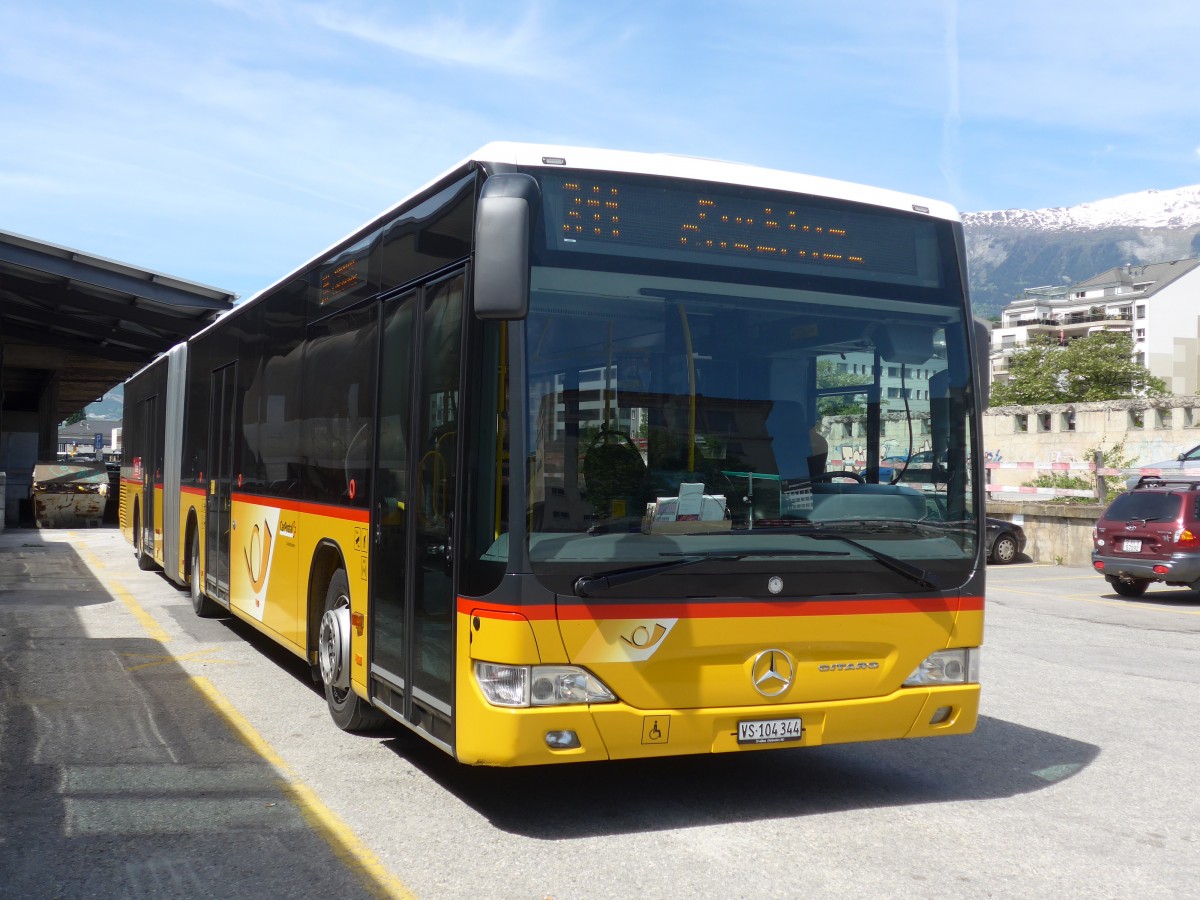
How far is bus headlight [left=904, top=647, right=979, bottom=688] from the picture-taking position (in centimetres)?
618

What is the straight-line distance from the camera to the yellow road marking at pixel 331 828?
491 cm

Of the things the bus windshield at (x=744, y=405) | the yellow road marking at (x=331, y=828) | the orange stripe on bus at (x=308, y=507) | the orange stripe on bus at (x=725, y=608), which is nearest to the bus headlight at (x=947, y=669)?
the orange stripe on bus at (x=725, y=608)

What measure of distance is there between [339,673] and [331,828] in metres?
1.93

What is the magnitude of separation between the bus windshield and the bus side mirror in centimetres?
33

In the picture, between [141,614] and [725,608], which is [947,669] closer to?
[725,608]

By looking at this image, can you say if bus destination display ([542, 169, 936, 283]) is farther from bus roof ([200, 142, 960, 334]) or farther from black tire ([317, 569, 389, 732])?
black tire ([317, 569, 389, 732])

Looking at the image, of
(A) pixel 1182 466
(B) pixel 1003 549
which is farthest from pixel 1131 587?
(A) pixel 1182 466

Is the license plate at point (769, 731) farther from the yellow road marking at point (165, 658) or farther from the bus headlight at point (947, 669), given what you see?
the yellow road marking at point (165, 658)

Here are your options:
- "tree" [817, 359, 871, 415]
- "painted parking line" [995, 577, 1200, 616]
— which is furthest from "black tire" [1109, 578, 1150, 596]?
"tree" [817, 359, 871, 415]

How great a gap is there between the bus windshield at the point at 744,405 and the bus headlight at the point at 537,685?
0.36 m

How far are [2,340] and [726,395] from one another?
140ft

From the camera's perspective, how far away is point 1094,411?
33.0 m

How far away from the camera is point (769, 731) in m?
5.80

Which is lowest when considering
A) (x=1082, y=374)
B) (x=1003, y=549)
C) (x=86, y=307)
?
(x=1003, y=549)
